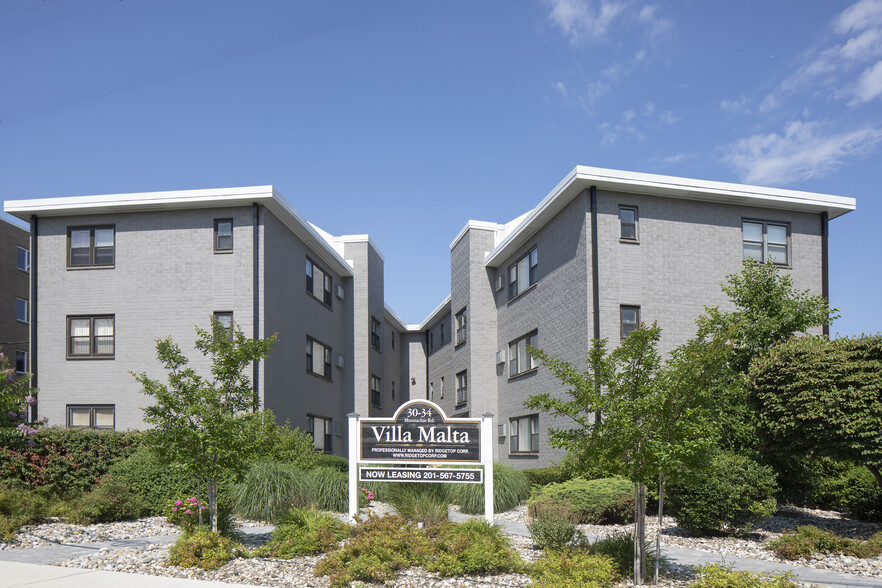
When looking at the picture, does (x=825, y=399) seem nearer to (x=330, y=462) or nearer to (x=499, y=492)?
(x=499, y=492)

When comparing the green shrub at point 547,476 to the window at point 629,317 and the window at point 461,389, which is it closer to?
the window at point 629,317

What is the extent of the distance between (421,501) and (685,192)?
469 inches

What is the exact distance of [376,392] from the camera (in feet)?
114

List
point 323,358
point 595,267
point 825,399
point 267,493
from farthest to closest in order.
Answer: point 323,358 → point 595,267 → point 267,493 → point 825,399

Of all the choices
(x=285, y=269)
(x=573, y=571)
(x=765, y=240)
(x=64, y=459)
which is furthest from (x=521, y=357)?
(x=573, y=571)

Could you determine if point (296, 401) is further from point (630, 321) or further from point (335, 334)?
point (630, 321)

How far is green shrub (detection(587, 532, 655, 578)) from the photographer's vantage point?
9.70 meters

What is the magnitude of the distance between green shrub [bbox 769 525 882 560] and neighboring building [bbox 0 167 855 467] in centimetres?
857

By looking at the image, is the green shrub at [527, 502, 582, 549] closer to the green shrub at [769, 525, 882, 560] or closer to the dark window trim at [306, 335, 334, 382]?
the green shrub at [769, 525, 882, 560]

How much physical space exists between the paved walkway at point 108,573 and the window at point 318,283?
14405mm

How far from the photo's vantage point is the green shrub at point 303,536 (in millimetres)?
10734

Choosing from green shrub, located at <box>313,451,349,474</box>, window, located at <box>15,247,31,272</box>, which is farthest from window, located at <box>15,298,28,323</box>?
green shrub, located at <box>313,451,349,474</box>

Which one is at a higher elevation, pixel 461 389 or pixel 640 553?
pixel 461 389

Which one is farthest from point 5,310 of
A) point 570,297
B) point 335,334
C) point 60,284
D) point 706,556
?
point 706,556
